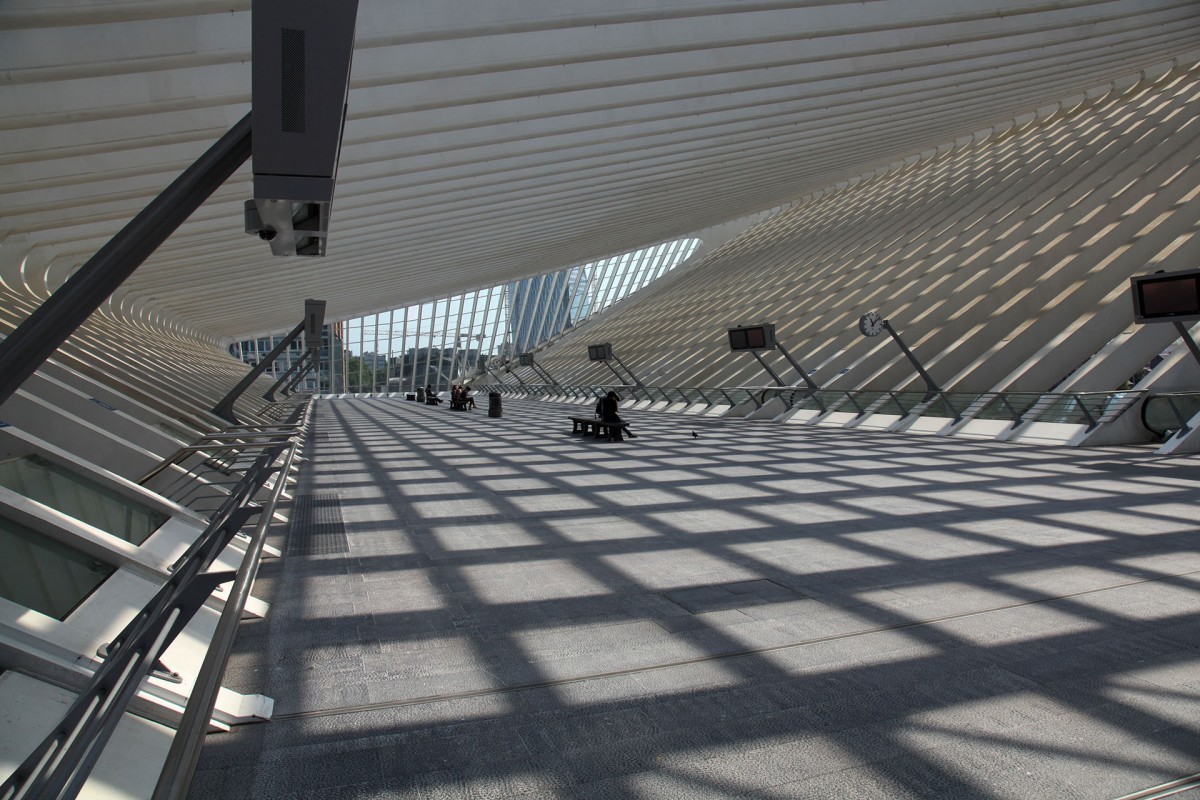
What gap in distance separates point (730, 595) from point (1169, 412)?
10.6 m

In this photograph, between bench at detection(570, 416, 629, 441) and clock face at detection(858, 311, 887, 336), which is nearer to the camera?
bench at detection(570, 416, 629, 441)

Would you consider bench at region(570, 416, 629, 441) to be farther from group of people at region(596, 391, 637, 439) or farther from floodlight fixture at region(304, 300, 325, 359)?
floodlight fixture at region(304, 300, 325, 359)

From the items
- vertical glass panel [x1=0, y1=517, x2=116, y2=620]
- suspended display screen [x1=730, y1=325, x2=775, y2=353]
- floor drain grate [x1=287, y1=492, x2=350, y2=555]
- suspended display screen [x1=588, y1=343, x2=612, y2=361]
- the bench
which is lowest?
the bench

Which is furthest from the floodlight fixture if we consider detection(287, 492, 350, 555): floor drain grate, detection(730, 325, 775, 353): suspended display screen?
detection(730, 325, 775, 353): suspended display screen

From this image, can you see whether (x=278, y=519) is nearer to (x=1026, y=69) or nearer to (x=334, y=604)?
(x=334, y=604)

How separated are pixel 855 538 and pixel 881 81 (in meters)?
10.3

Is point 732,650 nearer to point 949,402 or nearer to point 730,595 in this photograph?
point 730,595

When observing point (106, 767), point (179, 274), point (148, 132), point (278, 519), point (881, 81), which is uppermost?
point (881, 81)

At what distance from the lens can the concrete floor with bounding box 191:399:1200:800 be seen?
2971 millimetres

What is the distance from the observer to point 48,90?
8.44m

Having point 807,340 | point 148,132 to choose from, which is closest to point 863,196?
point 807,340

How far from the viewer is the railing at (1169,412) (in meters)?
12.1

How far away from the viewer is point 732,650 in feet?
13.6

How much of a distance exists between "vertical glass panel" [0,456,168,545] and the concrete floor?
2.71ft
